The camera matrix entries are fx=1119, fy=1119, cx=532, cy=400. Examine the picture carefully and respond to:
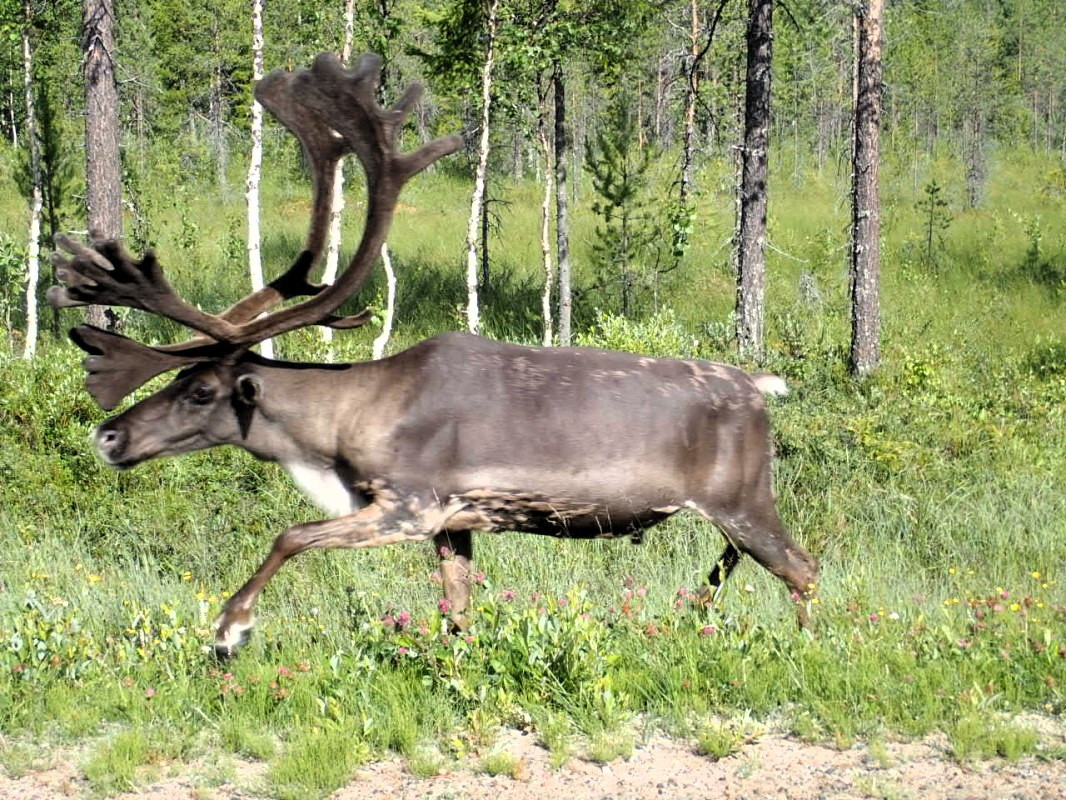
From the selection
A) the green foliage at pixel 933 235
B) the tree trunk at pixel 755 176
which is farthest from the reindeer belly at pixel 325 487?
the green foliage at pixel 933 235

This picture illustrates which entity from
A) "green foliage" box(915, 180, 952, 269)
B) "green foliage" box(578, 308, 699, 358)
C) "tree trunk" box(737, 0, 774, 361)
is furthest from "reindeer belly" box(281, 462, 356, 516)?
"green foliage" box(915, 180, 952, 269)

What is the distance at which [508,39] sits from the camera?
18625 mm

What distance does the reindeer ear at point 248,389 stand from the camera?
19.3 feet

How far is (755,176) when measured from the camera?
15359 mm

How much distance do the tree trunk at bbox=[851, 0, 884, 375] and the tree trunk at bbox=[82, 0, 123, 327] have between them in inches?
396

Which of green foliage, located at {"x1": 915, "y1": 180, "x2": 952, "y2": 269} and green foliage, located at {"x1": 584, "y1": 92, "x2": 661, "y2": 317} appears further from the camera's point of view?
green foliage, located at {"x1": 915, "y1": 180, "x2": 952, "y2": 269}

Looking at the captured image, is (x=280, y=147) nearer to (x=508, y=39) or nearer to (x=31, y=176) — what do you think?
(x=31, y=176)

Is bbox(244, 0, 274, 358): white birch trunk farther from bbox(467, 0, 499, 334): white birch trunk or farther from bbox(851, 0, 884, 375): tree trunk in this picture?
bbox(851, 0, 884, 375): tree trunk

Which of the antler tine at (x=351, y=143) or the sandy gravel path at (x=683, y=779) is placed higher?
the antler tine at (x=351, y=143)

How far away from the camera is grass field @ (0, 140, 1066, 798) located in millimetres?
4914

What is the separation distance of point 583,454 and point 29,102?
18.7 metres

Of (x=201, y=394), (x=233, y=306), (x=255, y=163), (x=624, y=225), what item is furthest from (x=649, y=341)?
(x=624, y=225)

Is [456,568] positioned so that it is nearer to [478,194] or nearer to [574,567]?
[574,567]

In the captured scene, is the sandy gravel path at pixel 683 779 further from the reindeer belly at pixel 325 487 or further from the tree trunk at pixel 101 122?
the tree trunk at pixel 101 122
